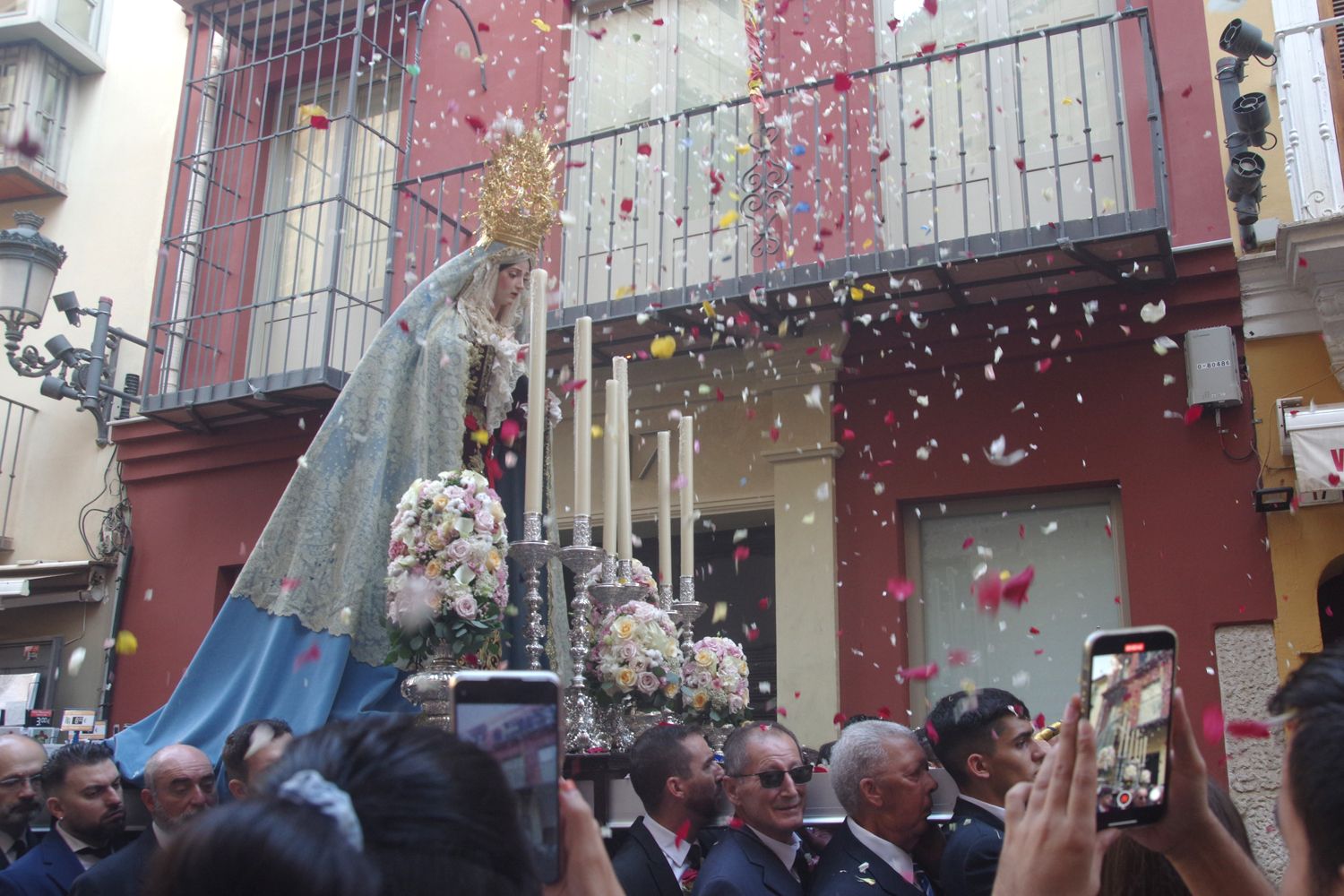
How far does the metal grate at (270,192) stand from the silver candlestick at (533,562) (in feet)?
15.8

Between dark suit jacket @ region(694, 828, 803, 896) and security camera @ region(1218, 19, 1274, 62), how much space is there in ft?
14.8

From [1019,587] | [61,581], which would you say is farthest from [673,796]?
[61,581]

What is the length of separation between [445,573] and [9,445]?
720 centimetres

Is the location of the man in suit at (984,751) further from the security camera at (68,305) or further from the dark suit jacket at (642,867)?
the security camera at (68,305)

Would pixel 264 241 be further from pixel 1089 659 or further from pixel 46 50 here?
pixel 1089 659

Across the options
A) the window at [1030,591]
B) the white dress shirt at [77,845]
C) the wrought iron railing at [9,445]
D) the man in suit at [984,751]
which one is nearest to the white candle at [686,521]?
the man in suit at [984,751]

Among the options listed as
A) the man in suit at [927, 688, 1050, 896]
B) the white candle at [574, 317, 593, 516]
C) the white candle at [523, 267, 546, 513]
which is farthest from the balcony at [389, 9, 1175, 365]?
the man in suit at [927, 688, 1050, 896]

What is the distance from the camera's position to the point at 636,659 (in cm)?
396

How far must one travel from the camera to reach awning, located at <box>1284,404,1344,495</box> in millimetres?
5621

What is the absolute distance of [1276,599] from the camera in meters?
5.96

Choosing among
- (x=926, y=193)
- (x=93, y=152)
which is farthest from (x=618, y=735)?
(x=93, y=152)

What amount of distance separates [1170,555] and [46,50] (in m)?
8.89

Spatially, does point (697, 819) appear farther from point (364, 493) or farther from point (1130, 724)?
point (1130, 724)

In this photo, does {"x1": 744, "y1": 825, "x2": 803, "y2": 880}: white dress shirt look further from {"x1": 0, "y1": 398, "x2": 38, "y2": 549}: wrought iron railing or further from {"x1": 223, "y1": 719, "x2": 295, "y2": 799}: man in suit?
{"x1": 0, "y1": 398, "x2": 38, "y2": 549}: wrought iron railing
